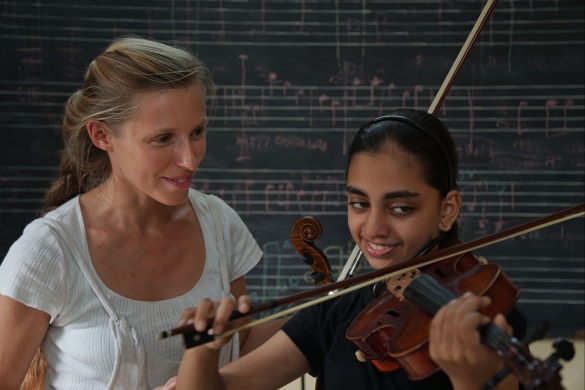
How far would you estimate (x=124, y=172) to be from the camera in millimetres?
1484

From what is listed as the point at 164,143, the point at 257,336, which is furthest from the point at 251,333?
the point at 164,143

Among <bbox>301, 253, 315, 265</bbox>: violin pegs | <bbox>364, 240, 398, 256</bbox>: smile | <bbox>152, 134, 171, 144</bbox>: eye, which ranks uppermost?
<bbox>152, 134, 171, 144</bbox>: eye

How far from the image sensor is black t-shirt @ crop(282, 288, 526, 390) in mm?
1066

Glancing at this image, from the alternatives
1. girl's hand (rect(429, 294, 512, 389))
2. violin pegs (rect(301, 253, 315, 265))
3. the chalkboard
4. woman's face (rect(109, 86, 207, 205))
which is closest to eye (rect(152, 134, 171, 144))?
woman's face (rect(109, 86, 207, 205))

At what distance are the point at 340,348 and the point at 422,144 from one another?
0.37m

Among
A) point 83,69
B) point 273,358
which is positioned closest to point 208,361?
point 273,358

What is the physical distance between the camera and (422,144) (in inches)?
45.9

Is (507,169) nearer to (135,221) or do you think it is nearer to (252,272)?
(252,272)

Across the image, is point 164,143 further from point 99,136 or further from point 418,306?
point 418,306

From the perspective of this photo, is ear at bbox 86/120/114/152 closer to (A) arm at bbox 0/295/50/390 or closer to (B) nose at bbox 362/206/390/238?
(A) arm at bbox 0/295/50/390

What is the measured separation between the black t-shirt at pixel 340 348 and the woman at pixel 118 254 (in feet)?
1.16

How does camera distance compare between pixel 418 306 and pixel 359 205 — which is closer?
pixel 418 306

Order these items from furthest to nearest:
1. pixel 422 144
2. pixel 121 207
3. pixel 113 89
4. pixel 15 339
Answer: pixel 121 207 → pixel 113 89 → pixel 15 339 → pixel 422 144

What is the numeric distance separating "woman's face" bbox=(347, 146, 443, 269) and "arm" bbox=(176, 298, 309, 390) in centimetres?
25
